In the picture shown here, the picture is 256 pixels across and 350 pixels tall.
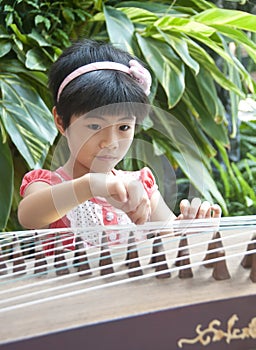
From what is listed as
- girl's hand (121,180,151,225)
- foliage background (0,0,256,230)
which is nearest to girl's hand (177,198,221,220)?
girl's hand (121,180,151,225)

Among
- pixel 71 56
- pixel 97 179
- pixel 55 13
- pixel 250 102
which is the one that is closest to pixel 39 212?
pixel 97 179

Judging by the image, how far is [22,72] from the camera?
1.97 m

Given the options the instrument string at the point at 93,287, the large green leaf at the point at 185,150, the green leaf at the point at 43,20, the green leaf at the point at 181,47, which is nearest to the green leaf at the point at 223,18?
the green leaf at the point at 181,47

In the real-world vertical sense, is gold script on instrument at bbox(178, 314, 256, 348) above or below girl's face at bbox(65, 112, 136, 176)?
above

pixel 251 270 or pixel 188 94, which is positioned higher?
pixel 251 270

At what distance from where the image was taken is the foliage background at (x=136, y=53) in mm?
1823

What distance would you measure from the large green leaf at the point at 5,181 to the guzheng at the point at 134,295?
0.91 m

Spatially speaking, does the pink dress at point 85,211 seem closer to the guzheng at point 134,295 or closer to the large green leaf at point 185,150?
the guzheng at point 134,295

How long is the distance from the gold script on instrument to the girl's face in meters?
0.46

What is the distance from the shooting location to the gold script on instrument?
0.55 m

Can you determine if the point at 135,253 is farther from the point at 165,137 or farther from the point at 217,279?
the point at 165,137

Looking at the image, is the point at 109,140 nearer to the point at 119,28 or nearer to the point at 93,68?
the point at 93,68

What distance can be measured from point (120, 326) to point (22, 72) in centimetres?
156

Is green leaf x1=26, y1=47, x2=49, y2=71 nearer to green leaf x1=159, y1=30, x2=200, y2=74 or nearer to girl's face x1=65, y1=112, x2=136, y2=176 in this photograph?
green leaf x1=159, y1=30, x2=200, y2=74
